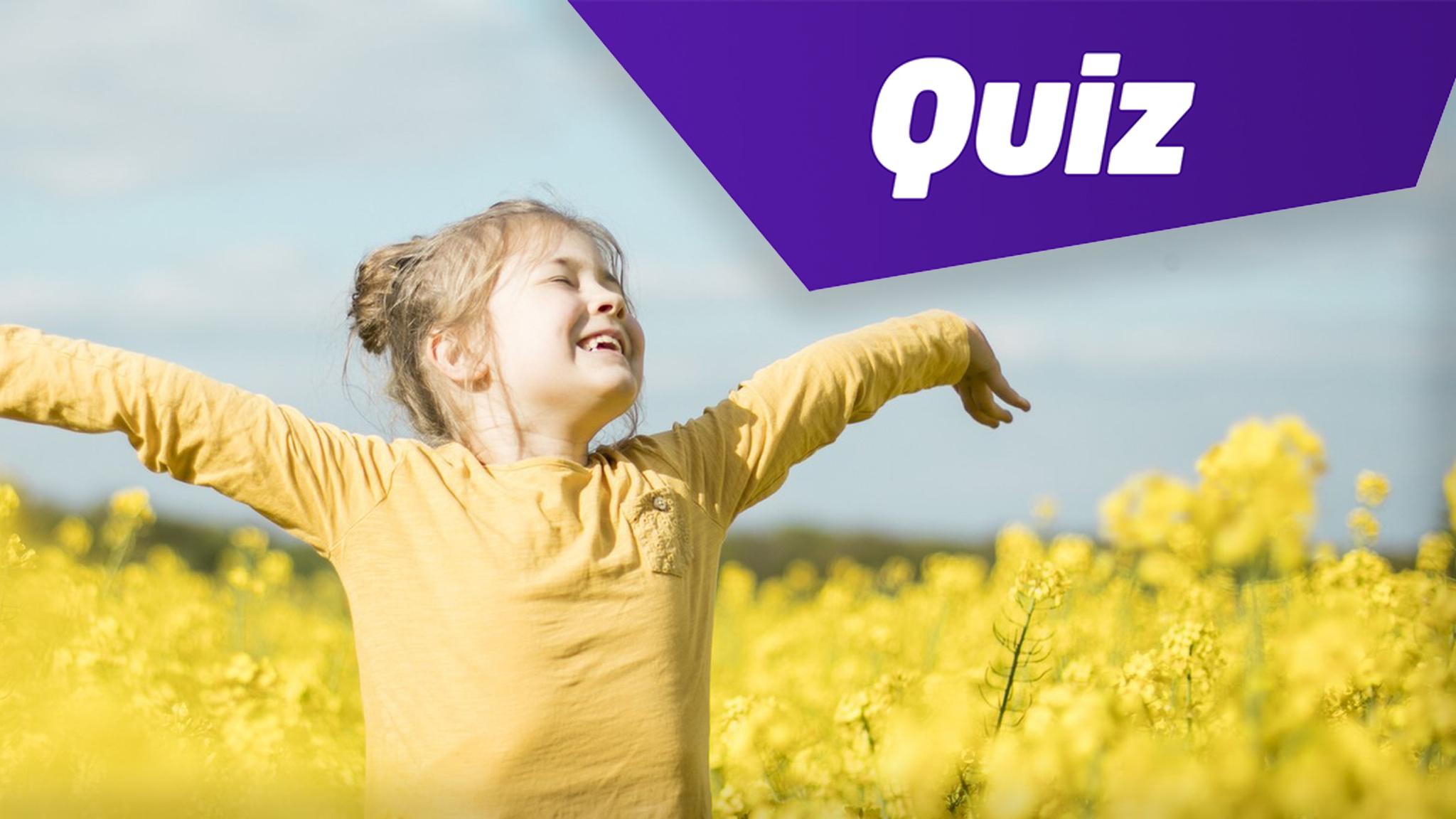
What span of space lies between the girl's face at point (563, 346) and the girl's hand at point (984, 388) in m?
0.56

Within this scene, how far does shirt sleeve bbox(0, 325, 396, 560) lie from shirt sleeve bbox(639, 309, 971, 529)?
39 centimetres

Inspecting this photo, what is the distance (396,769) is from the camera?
4.99 ft

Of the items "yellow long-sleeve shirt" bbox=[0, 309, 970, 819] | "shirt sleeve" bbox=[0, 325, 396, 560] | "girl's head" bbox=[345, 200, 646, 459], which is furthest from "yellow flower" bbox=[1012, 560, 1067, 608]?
"shirt sleeve" bbox=[0, 325, 396, 560]

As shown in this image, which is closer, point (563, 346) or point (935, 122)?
point (563, 346)

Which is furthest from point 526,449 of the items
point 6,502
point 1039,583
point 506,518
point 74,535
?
point 74,535

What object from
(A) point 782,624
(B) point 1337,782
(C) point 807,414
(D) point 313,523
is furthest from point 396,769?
(A) point 782,624

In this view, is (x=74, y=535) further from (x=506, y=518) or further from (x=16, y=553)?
(x=506, y=518)

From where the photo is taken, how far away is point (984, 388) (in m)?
2.03

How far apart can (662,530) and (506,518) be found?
0.60 feet

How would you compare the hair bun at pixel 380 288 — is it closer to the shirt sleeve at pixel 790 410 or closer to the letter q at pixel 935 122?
the shirt sleeve at pixel 790 410

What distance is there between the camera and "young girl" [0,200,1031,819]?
4.86 feet

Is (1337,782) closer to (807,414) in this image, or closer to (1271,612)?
(807,414)

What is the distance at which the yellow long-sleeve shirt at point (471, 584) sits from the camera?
4.83ft

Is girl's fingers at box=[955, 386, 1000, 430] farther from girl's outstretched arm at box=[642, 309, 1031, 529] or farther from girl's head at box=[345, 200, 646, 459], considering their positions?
girl's head at box=[345, 200, 646, 459]
